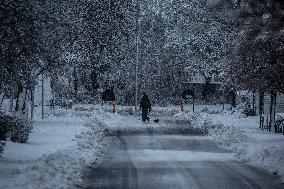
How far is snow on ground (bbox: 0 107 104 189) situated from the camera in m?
12.2

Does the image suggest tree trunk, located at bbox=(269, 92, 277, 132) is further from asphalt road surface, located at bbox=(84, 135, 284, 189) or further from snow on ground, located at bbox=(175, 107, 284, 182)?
asphalt road surface, located at bbox=(84, 135, 284, 189)

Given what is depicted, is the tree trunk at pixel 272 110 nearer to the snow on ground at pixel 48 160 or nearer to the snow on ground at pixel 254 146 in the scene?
the snow on ground at pixel 254 146

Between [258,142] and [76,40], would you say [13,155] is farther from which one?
[76,40]

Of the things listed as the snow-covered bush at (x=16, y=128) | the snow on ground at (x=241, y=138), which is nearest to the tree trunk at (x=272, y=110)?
the snow on ground at (x=241, y=138)

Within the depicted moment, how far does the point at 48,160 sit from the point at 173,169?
3345mm

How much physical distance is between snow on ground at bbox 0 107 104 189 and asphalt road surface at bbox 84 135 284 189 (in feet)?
1.67

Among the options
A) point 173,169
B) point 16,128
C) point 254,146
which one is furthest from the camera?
point 254,146

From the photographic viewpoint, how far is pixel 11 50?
16.2m

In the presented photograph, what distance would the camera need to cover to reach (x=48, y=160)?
14.9 metres

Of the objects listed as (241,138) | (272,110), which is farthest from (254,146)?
(272,110)

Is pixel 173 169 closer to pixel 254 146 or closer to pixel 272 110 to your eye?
pixel 254 146

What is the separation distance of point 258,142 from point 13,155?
9876 millimetres

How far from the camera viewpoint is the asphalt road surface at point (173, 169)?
1298 centimetres

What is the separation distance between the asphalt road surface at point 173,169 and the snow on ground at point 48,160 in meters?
0.51
